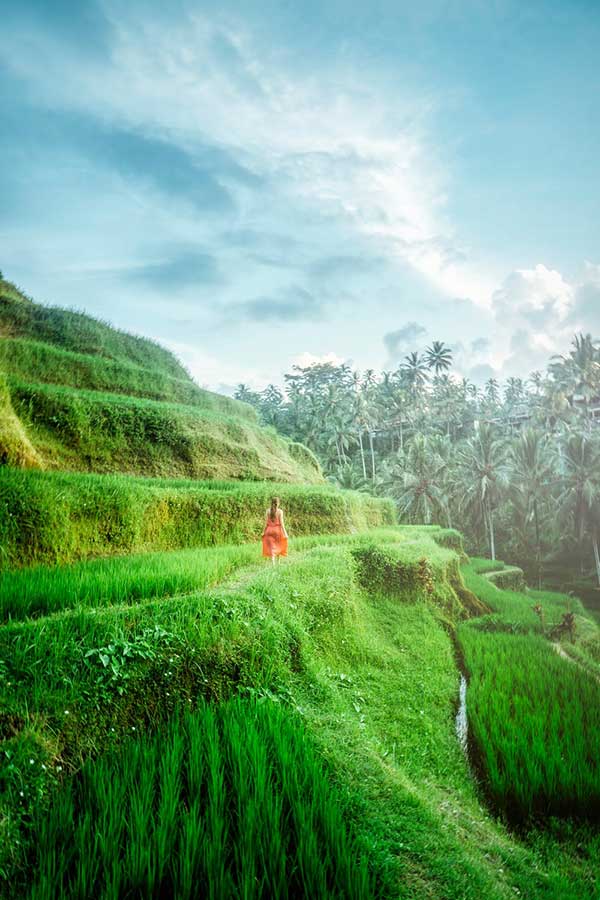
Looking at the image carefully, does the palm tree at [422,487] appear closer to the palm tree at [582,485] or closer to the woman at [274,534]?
the palm tree at [582,485]

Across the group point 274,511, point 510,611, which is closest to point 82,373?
point 274,511

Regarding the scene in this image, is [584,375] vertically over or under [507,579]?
over

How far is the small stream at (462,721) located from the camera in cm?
455

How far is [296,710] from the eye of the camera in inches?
123

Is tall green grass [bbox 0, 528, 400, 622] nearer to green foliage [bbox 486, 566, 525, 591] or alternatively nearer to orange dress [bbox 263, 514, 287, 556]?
orange dress [bbox 263, 514, 287, 556]

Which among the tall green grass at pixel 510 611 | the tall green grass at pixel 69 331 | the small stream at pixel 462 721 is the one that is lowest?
the tall green grass at pixel 510 611

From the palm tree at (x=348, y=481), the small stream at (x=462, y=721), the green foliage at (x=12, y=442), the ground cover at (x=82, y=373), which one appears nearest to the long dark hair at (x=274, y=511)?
the green foliage at (x=12, y=442)

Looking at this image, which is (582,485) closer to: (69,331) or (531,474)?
(531,474)

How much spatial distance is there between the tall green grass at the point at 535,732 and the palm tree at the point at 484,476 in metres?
19.4

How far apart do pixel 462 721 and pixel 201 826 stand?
152 inches

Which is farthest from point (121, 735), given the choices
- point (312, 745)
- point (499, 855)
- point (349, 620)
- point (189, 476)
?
point (189, 476)

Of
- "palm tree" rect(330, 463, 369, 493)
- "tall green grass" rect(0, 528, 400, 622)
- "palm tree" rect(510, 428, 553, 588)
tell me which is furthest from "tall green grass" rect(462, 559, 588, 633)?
"palm tree" rect(330, 463, 369, 493)

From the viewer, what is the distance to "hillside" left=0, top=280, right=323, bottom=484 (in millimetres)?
6262

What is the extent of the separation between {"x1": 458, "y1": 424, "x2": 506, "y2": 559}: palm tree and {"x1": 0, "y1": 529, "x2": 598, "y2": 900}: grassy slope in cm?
2201
